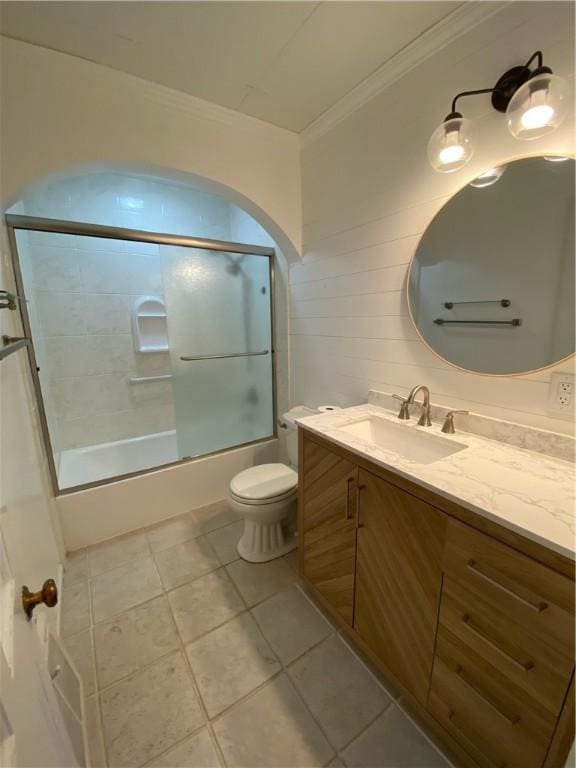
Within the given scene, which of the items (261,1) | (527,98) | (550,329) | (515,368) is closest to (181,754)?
Answer: (515,368)

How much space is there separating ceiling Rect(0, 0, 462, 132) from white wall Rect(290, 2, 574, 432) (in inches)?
7.5

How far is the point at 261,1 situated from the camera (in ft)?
3.62

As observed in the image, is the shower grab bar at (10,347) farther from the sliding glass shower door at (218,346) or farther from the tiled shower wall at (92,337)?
the tiled shower wall at (92,337)

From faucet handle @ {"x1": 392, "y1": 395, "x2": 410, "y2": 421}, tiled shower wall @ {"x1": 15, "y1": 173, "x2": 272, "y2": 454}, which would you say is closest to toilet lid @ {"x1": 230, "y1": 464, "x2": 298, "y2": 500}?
faucet handle @ {"x1": 392, "y1": 395, "x2": 410, "y2": 421}

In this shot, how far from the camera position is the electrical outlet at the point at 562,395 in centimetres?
100

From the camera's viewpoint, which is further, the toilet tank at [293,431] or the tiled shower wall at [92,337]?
the tiled shower wall at [92,337]

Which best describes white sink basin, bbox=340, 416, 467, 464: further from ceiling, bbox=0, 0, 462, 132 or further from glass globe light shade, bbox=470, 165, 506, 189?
ceiling, bbox=0, 0, 462, 132

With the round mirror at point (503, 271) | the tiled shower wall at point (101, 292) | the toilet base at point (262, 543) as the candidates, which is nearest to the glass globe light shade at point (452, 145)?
the round mirror at point (503, 271)

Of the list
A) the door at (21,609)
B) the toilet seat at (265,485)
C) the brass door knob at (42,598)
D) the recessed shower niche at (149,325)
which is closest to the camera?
the door at (21,609)

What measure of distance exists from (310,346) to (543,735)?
5.84 feet

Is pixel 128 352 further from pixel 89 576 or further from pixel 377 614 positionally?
pixel 377 614

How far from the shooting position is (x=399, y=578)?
3.36ft

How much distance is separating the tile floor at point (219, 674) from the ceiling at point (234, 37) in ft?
7.85

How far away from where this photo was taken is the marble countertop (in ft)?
2.31
